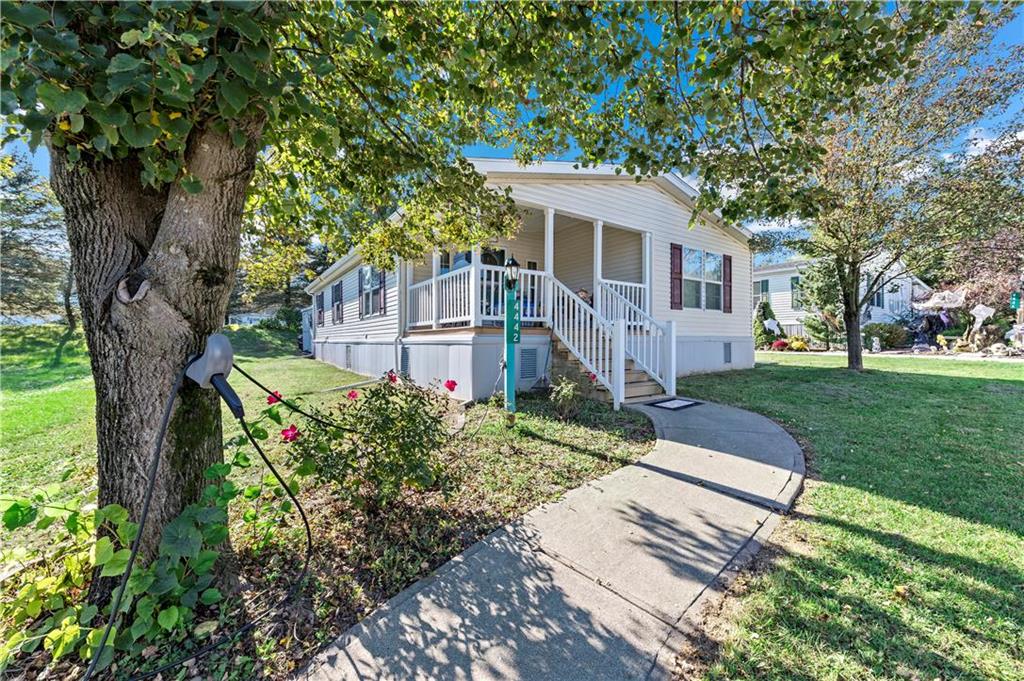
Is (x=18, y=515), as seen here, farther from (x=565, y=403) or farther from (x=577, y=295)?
(x=577, y=295)

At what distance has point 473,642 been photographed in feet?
5.96

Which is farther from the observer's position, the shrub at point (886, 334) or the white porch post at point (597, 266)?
the shrub at point (886, 334)

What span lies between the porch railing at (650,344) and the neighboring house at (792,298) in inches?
789

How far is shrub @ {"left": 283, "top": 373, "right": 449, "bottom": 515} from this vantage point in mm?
2721

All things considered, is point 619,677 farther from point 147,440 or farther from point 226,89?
point 226,89

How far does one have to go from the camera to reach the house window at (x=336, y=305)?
14548mm

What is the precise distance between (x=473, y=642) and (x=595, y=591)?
70cm

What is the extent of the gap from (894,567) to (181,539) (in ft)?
12.2

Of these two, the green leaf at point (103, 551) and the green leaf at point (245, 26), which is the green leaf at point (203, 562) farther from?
the green leaf at point (245, 26)

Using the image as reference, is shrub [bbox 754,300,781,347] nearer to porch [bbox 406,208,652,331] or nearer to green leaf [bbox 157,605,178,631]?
porch [bbox 406,208,652,331]

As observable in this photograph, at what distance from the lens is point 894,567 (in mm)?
2312

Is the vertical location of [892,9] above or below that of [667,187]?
below

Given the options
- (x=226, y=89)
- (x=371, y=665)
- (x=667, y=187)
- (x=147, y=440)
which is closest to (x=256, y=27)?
(x=226, y=89)

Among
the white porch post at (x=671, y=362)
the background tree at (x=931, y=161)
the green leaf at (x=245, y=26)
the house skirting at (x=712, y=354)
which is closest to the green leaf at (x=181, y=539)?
the green leaf at (x=245, y=26)
